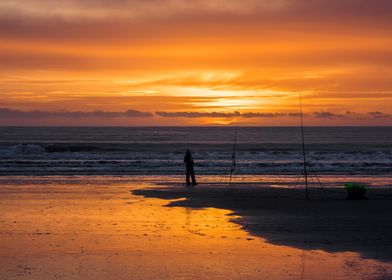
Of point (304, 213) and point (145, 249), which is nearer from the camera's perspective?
point (145, 249)

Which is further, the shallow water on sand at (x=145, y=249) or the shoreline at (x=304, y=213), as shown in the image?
the shoreline at (x=304, y=213)

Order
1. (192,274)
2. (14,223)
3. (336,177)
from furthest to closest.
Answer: (336,177)
(14,223)
(192,274)

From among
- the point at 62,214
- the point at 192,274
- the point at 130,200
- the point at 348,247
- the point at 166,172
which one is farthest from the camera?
the point at 166,172

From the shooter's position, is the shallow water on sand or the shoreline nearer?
the shallow water on sand

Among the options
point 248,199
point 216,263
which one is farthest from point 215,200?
point 216,263

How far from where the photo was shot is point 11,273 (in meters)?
8.68

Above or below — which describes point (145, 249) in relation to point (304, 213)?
below

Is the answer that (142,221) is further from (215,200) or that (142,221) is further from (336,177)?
(336,177)

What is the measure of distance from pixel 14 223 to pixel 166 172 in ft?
60.6

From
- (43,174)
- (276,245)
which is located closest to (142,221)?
(276,245)

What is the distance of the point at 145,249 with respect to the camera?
10320mm

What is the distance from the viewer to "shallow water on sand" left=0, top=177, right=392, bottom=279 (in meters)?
8.76

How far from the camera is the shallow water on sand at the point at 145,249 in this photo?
8.76 m

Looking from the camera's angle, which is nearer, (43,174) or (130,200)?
(130,200)
